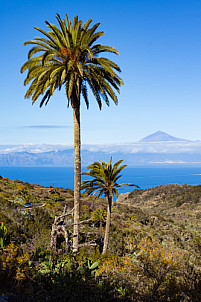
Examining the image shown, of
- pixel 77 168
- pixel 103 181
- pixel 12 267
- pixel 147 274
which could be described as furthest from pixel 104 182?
pixel 12 267

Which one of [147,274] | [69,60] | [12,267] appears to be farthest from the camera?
[69,60]

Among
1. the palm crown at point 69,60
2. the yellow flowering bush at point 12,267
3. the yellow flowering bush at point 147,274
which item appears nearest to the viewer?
the yellow flowering bush at point 12,267

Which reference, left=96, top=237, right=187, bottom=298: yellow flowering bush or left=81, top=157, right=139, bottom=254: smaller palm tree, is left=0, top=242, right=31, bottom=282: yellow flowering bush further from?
left=81, top=157, right=139, bottom=254: smaller palm tree

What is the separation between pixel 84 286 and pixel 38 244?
6209 millimetres

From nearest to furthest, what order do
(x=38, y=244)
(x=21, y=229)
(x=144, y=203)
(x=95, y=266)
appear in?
(x=95, y=266) → (x=38, y=244) → (x=21, y=229) → (x=144, y=203)

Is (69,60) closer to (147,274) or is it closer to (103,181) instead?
(103,181)

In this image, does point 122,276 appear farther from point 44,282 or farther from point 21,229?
point 21,229

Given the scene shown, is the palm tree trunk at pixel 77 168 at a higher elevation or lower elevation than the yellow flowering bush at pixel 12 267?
higher

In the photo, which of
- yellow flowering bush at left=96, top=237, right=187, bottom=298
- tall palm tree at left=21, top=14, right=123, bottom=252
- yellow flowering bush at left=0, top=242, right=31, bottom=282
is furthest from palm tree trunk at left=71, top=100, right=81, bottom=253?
yellow flowering bush at left=0, top=242, right=31, bottom=282

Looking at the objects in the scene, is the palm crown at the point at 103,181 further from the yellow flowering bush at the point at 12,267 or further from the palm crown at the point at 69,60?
the yellow flowering bush at the point at 12,267

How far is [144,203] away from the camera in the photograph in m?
74.9

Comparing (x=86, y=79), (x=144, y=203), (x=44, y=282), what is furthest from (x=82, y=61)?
(x=144, y=203)

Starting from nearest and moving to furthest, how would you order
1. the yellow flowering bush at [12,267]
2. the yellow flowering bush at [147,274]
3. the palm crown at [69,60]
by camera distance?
the yellow flowering bush at [12,267], the yellow flowering bush at [147,274], the palm crown at [69,60]

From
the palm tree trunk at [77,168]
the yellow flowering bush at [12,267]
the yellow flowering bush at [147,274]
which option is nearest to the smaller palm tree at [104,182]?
the palm tree trunk at [77,168]
